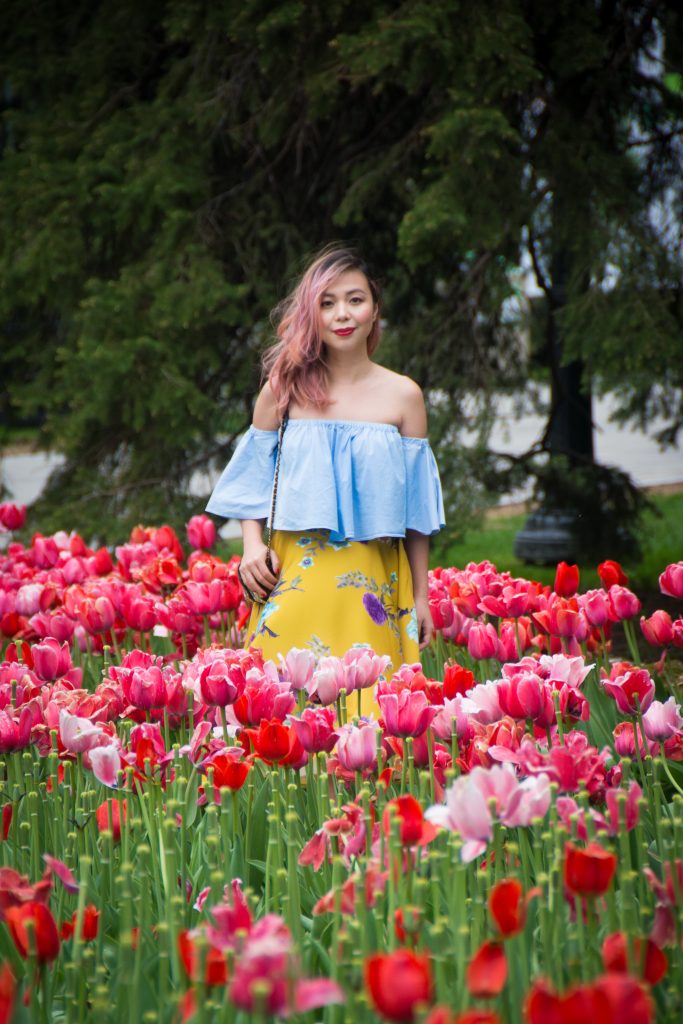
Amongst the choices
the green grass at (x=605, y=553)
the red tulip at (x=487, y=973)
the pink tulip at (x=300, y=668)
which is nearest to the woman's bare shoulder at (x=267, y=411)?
the pink tulip at (x=300, y=668)

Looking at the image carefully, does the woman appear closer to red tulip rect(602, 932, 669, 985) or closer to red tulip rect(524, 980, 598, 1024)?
red tulip rect(602, 932, 669, 985)

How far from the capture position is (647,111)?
655 cm

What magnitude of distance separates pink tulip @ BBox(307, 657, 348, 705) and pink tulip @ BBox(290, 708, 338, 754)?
263 mm

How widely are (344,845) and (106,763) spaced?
0.40 m

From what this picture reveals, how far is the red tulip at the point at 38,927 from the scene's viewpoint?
1407 millimetres

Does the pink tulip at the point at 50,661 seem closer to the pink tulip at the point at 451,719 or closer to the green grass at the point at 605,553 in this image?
the pink tulip at the point at 451,719

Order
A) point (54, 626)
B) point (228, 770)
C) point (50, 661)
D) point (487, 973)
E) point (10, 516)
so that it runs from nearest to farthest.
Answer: point (487, 973) → point (228, 770) → point (50, 661) → point (54, 626) → point (10, 516)

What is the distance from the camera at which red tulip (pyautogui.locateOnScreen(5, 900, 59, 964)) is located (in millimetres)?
1407

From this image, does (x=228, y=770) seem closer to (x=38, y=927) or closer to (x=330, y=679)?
(x=330, y=679)

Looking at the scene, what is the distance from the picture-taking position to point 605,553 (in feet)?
21.3

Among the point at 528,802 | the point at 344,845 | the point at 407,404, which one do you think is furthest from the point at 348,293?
the point at 528,802

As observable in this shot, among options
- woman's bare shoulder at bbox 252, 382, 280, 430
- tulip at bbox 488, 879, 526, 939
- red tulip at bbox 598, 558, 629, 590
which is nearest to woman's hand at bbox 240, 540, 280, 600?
woman's bare shoulder at bbox 252, 382, 280, 430

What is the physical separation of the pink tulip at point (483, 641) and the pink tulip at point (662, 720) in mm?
697

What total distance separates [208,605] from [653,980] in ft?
7.13
